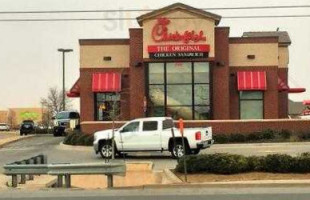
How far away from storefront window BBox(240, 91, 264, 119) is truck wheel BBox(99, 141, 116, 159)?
16721 mm

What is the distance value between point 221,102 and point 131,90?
246 inches

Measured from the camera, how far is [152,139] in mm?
27062

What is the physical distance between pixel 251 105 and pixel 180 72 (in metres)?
5.71

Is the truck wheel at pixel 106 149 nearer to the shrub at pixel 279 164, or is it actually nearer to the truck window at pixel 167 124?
the truck window at pixel 167 124

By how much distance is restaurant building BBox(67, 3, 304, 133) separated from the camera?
40.4 m

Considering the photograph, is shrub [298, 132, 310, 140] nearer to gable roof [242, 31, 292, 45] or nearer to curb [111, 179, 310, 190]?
gable roof [242, 31, 292, 45]

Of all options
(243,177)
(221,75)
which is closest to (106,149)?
(243,177)

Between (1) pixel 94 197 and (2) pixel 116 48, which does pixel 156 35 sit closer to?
(2) pixel 116 48

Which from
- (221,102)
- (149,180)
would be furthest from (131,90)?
(149,180)

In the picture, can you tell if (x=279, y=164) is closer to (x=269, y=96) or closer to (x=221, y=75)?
(x=221, y=75)

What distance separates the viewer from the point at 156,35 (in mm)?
40406

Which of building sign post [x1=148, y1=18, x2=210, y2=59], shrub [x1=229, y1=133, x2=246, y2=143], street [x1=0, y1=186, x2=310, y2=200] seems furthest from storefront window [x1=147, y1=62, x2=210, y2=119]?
street [x1=0, y1=186, x2=310, y2=200]

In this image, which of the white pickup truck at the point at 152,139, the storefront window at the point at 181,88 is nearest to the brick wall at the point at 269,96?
the storefront window at the point at 181,88

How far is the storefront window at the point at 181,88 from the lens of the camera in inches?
1612
